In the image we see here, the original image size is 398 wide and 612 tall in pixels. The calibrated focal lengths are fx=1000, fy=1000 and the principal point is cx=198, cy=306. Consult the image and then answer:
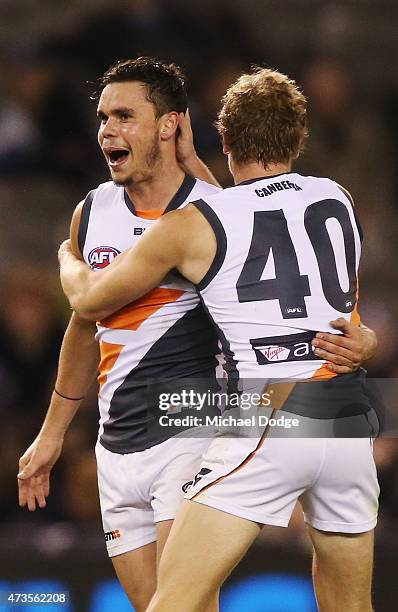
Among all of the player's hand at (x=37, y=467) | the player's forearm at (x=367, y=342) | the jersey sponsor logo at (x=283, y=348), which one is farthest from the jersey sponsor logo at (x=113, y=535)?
the player's forearm at (x=367, y=342)

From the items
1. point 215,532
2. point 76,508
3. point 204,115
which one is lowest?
point 76,508

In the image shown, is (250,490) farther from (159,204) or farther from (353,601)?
(159,204)

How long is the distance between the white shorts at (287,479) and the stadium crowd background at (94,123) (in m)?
2.17

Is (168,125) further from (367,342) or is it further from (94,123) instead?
(94,123)

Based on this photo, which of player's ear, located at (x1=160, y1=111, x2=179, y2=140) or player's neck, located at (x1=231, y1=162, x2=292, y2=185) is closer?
player's neck, located at (x1=231, y1=162, x2=292, y2=185)

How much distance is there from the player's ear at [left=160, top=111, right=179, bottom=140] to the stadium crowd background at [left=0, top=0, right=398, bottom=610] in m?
1.95

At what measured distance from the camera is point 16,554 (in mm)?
4027

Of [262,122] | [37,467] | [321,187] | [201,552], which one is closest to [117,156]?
[262,122]

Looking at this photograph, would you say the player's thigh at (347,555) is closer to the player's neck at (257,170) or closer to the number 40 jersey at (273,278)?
the number 40 jersey at (273,278)

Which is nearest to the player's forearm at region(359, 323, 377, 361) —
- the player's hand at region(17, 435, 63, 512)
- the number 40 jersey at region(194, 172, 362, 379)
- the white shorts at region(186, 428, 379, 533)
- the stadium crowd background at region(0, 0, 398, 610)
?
the number 40 jersey at region(194, 172, 362, 379)

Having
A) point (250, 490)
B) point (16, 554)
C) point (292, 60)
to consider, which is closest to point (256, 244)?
point (250, 490)

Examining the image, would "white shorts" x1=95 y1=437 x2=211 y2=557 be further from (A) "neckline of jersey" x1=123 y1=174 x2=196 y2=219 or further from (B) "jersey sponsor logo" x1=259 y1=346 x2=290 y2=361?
(A) "neckline of jersey" x1=123 y1=174 x2=196 y2=219

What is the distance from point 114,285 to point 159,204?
1.32ft

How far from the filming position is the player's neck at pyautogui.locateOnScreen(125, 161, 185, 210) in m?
2.97
